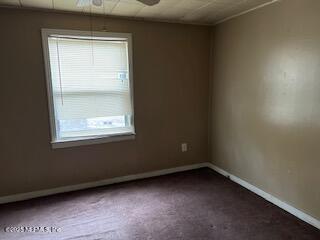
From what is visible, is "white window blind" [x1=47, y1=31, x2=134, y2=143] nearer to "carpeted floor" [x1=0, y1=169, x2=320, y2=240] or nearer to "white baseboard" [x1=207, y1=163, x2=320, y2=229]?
"carpeted floor" [x1=0, y1=169, x2=320, y2=240]

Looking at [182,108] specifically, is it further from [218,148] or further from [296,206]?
[296,206]

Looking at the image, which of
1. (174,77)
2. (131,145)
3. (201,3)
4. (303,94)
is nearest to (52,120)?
(131,145)

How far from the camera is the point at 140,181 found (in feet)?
10.9

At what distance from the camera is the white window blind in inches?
113

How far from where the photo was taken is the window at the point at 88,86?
9.33 feet

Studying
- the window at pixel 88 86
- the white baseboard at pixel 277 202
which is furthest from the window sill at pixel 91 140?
the white baseboard at pixel 277 202

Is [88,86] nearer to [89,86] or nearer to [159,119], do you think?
[89,86]

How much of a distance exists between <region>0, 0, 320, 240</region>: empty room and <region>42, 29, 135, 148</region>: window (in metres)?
0.01

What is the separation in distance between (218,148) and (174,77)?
1236 mm

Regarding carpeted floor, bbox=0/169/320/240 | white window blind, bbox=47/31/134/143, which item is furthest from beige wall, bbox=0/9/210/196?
carpeted floor, bbox=0/169/320/240

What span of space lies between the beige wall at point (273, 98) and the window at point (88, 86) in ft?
4.36

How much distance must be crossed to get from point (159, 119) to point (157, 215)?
136 cm

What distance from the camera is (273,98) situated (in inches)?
103

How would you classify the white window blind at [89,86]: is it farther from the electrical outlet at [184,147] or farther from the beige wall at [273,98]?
the beige wall at [273,98]
